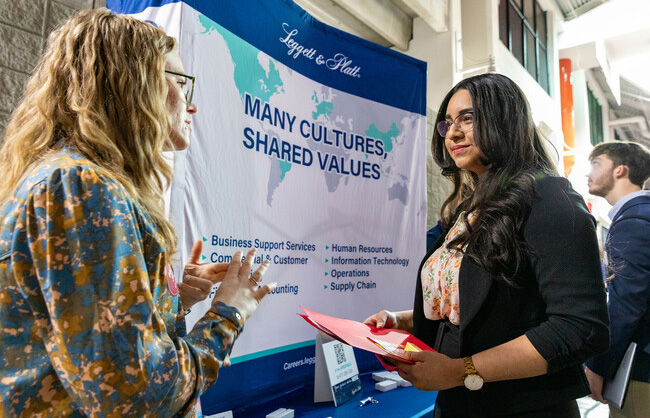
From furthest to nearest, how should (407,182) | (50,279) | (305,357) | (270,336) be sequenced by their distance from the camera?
1. (407,182)
2. (305,357)
3. (270,336)
4. (50,279)

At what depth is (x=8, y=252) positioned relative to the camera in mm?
614

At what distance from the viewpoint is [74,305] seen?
1.94ft

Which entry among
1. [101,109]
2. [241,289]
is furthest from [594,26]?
[101,109]

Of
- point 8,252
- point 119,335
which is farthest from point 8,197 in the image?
point 119,335

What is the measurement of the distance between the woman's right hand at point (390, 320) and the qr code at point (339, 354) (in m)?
0.55

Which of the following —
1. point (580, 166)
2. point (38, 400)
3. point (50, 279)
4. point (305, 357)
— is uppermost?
point (580, 166)

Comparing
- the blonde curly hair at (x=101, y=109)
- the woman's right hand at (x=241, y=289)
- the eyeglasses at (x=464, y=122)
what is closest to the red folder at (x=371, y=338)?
the woman's right hand at (x=241, y=289)

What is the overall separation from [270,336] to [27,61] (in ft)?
4.26

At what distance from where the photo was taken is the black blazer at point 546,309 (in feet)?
3.20

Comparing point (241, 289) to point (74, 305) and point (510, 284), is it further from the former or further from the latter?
point (510, 284)

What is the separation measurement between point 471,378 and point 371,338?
26cm

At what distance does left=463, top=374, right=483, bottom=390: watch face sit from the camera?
1047 mm

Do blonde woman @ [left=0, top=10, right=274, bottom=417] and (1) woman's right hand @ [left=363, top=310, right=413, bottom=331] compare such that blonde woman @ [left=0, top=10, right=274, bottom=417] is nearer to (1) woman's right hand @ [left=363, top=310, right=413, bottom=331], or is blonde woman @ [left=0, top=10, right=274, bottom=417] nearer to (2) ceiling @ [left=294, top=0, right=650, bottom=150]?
(1) woman's right hand @ [left=363, top=310, right=413, bottom=331]

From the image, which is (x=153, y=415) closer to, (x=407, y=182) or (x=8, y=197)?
(x=8, y=197)
